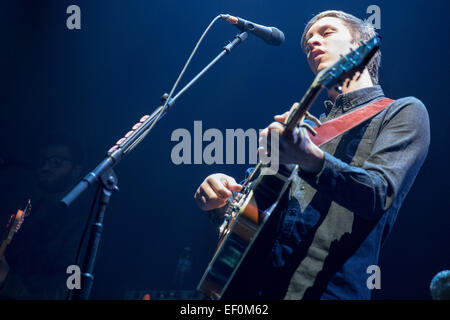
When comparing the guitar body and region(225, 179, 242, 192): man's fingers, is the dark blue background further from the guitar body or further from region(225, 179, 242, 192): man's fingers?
the guitar body

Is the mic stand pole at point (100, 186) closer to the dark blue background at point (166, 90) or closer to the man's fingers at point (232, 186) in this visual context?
the man's fingers at point (232, 186)

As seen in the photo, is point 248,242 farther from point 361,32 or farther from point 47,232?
point 47,232

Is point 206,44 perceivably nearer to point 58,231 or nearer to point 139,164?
point 139,164

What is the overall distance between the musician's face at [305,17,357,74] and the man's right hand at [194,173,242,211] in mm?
958

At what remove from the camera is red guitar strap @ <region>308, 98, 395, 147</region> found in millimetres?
1755

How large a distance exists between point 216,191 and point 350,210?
841 millimetres

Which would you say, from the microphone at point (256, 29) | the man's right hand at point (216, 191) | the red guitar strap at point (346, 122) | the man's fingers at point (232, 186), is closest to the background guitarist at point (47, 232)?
the man's right hand at point (216, 191)

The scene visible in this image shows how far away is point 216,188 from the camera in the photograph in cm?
197

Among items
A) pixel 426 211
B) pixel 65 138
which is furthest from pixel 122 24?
pixel 426 211

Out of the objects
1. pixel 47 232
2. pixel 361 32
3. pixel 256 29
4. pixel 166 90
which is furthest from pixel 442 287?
pixel 47 232

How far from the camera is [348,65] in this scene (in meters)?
1.37

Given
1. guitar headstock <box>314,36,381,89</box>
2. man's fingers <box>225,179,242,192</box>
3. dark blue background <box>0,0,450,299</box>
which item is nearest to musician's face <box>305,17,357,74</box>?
guitar headstock <box>314,36,381,89</box>

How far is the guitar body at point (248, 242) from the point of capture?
1.50 m

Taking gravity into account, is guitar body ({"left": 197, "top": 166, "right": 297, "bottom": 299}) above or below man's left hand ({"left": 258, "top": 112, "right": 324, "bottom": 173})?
below
